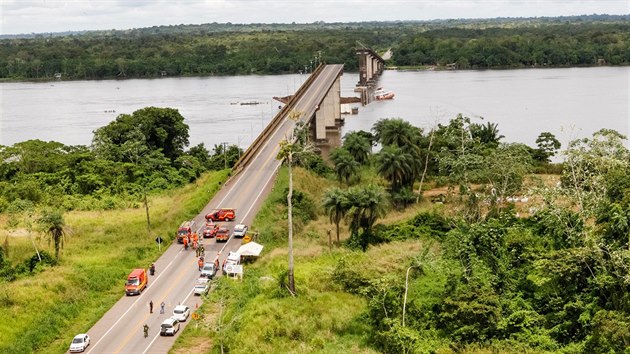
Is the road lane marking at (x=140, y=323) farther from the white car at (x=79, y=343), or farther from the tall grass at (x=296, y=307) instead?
the tall grass at (x=296, y=307)

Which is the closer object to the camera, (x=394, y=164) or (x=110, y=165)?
(x=394, y=164)

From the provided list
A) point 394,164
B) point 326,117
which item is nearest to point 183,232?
point 394,164

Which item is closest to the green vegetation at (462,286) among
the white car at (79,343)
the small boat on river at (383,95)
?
the white car at (79,343)

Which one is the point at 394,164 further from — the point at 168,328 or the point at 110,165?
the point at 168,328

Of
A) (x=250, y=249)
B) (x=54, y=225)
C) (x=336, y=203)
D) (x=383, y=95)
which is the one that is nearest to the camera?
(x=54, y=225)

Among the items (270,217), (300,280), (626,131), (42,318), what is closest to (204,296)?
(300,280)

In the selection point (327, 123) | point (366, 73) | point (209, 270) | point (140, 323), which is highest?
point (366, 73)
